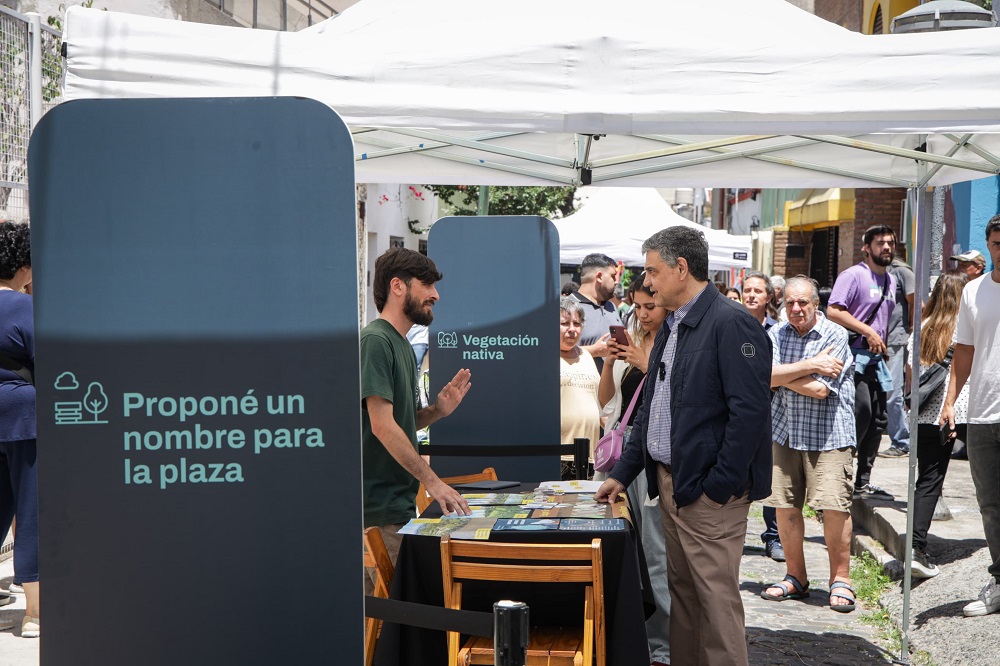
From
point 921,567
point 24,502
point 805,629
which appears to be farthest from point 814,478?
point 24,502

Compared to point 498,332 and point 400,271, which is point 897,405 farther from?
point 400,271

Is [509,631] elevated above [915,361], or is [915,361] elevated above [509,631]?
[915,361]

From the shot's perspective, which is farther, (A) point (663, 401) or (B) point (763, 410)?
(A) point (663, 401)

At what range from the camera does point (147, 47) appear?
3.62 meters

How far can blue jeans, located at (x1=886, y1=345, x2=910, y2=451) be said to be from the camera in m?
9.16

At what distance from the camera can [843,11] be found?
68.9 ft

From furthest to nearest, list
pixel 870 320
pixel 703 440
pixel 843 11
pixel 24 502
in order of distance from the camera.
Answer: pixel 843 11 → pixel 870 320 → pixel 24 502 → pixel 703 440

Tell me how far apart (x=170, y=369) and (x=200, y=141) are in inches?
20.5

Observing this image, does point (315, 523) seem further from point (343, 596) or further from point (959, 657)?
point (959, 657)

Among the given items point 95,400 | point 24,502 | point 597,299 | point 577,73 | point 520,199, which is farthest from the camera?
point 520,199

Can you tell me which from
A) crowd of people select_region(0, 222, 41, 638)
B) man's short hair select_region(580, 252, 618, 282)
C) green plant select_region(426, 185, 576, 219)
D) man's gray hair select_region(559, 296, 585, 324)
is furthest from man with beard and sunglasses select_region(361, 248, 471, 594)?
green plant select_region(426, 185, 576, 219)

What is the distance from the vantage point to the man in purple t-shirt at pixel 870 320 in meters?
7.93

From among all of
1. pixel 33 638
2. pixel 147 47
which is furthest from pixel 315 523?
pixel 33 638

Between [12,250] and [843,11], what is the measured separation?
63.8ft
